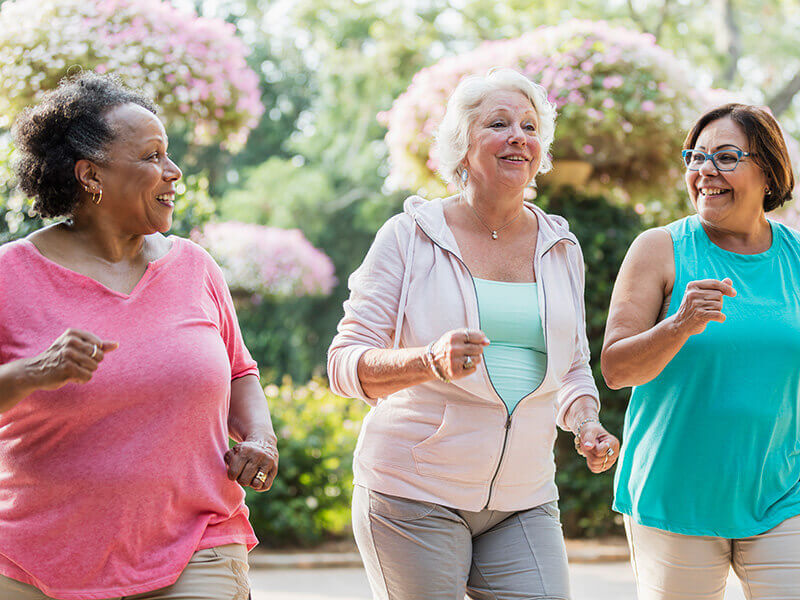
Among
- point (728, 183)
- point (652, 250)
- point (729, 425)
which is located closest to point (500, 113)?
point (652, 250)

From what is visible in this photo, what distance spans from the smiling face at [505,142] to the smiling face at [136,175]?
853 millimetres

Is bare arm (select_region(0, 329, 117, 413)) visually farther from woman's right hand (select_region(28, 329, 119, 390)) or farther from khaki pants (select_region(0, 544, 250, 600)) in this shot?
khaki pants (select_region(0, 544, 250, 600))

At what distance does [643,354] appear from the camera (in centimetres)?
255

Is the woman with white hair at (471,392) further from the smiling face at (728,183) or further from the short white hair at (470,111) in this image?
the smiling face at (728,183)

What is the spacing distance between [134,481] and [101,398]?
0.68 ft

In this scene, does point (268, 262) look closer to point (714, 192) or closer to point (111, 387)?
point (714, 192)

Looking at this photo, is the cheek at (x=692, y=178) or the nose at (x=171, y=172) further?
the cheek at (x=692, y=178)

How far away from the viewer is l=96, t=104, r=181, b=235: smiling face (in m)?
2.28

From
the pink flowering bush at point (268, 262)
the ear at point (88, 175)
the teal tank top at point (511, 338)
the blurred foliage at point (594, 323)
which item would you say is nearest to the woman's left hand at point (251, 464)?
the teal tank top at point (511, 338)

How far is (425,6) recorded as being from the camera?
55.1ft

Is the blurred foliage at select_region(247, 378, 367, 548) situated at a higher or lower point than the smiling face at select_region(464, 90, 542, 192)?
lower

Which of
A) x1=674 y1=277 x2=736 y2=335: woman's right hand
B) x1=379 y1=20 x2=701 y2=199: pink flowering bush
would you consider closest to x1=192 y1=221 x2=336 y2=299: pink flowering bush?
x1=379 y1=20 x2=701 y2=199: pink flowering bush

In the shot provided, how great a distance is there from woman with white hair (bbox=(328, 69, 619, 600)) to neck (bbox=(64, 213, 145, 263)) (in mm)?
597

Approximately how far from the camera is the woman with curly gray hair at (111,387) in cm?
210
